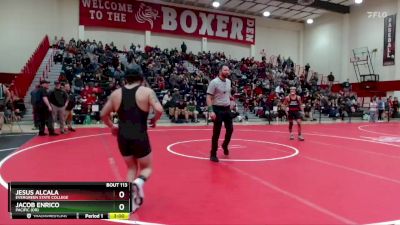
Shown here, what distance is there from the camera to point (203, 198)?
436 centimetres

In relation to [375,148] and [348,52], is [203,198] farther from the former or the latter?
[348,52]

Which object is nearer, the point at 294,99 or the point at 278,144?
the point at 278,144

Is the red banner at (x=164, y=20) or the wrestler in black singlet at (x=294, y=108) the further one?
the red banner at (x=164, y=20)

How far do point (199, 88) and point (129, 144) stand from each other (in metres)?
17.0

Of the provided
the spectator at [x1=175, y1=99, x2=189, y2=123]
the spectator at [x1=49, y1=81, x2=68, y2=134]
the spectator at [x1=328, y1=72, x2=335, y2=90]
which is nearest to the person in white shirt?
the spectator at [x1=328, y1=72, x2=335, y2=90]

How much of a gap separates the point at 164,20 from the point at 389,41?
16867 mm

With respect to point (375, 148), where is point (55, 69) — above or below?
above

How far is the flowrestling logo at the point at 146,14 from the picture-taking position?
1038 inches

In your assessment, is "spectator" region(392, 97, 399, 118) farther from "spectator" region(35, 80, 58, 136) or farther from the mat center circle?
"spectator" region(35, 80, 58, 136)

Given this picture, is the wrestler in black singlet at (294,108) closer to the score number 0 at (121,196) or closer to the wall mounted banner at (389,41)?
the score number 0 at (121,196)

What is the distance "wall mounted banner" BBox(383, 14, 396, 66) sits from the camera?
24.9 metres

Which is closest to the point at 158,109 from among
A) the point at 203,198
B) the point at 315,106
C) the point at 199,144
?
the point at 203,198
